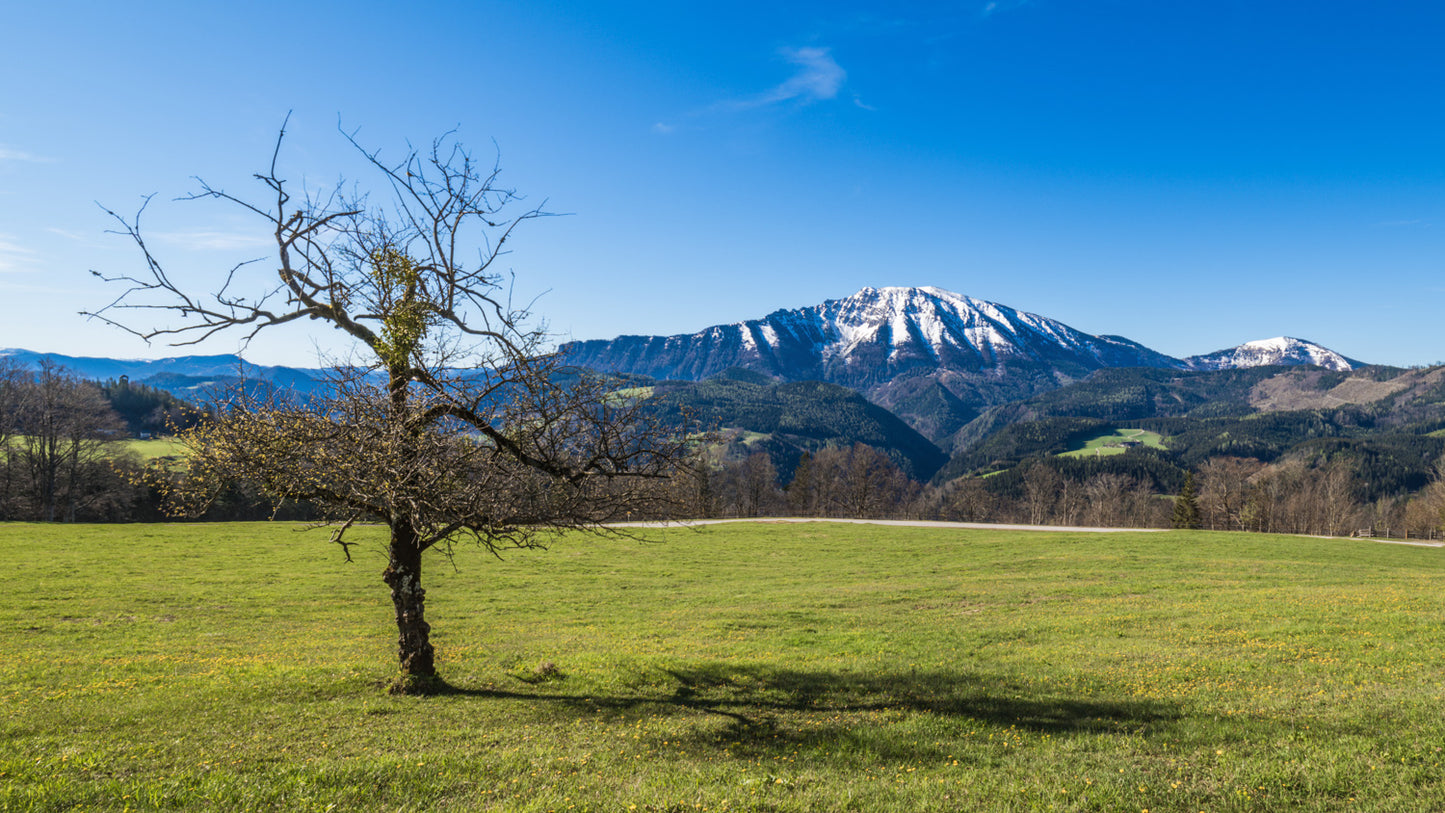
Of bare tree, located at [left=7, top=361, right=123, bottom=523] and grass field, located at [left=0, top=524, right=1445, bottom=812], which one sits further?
bare tree, located at [left=7, top=361, right=123, bottom=523]

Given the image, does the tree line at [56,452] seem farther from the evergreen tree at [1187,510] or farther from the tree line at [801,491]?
the evergreen tree at [1187,510]

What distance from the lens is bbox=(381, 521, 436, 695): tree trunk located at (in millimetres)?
12891

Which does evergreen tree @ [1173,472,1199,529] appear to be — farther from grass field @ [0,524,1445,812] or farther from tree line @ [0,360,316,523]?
tree line @ [0,360,316,523]

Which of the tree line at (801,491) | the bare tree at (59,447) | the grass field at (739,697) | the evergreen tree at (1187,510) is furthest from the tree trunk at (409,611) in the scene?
the evergreen tree at (1187,510)

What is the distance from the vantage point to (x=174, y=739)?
9906 mm

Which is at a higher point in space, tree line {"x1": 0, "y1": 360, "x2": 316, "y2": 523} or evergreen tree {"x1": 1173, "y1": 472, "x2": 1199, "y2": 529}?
tree line {"x1": 0, "y1": 360, "x2": 316, "y2": 523}

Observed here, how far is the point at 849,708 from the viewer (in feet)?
39.9

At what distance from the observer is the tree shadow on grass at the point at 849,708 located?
1019 centimetres

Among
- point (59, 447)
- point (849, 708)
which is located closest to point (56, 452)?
point (59, 447)

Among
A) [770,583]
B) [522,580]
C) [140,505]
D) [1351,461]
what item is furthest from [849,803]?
[1351,461]

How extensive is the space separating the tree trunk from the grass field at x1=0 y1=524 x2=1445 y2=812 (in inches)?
28.6

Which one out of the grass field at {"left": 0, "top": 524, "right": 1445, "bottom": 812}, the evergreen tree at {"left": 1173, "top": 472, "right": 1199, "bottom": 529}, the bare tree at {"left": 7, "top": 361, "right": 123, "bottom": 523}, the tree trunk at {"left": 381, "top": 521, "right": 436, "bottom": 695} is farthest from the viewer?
the evergreen tree at {"left": 1173, "top": 472, "right": 1199, "bottom": 529}

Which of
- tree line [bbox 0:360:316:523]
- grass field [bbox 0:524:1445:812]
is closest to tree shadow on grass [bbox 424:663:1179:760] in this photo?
grass field [bbox 0:524:1445:812]

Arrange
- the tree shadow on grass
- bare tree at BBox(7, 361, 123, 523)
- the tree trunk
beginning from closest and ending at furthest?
the tree shadow on grass
the tree trunk
bare tree at BBox(7, 361, 123, 523)
